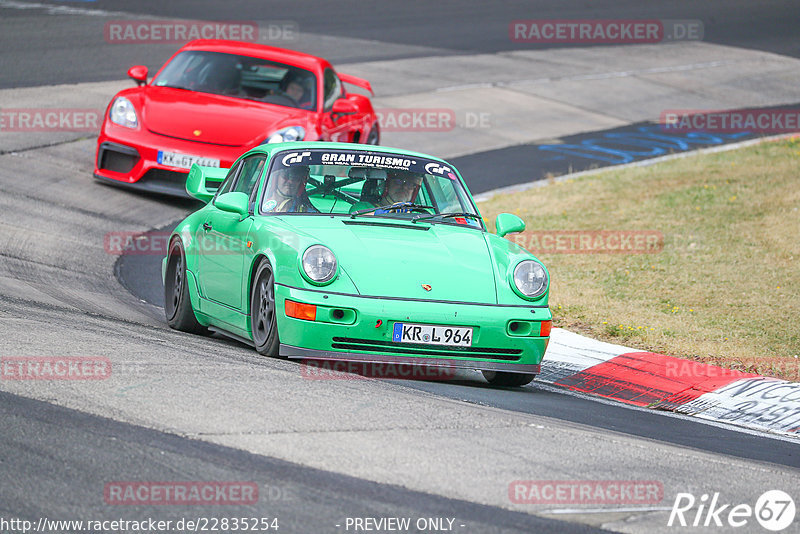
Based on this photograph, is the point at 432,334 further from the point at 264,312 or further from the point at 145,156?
the point at 145,156

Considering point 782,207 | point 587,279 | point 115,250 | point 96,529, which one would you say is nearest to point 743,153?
point 782,207

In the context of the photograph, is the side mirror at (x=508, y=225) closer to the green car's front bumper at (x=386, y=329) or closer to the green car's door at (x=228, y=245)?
the green car's front bumper at (x=386, y=329)

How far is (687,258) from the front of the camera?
11969 millimetres

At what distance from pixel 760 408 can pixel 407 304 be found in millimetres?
2345

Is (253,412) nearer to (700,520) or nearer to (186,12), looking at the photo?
(700,520)

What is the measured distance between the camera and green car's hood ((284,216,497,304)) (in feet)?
22.9

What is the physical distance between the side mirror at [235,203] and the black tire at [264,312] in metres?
0.54

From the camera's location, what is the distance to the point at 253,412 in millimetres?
5457

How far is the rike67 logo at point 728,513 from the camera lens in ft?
15.3

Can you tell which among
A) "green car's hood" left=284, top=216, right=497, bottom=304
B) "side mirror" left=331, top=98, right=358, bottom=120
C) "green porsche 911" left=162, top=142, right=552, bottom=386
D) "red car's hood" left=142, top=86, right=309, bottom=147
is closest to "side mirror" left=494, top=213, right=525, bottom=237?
"green porsche 911" left=162, top=142, right=552, bottom=386

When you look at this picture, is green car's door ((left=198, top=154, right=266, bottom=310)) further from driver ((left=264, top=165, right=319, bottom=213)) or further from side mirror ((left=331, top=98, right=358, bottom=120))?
side mirror ((left=331, top=98, right=358, bottom=120))

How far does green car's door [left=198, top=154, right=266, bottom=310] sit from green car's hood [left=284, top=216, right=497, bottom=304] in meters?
0.43

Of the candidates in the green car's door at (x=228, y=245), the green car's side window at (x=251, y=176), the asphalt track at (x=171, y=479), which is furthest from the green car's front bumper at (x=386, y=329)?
the asphalt track at (x=171, y=479)

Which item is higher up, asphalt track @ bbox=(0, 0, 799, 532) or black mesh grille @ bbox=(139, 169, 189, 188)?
black mesh grille @ bbox=(139, 169, 189, 188)
